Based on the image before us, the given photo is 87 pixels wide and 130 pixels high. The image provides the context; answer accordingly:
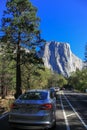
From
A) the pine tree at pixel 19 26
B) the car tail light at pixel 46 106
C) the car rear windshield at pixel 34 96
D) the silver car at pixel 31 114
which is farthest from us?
the pine tree at pixel 19 26

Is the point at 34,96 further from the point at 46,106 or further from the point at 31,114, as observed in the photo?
the point at 31,114

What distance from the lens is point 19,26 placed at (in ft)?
111

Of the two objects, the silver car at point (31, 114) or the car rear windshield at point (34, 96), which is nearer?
the silver car at point (31, 114)

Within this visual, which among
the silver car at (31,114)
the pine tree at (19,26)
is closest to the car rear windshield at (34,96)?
the silver car at (31,114)

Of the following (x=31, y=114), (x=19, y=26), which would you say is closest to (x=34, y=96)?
(x=31, y=114)

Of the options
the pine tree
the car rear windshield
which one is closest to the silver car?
the car rear windshield

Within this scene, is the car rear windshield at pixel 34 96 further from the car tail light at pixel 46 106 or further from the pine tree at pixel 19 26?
the pine tree at pixel 19 26

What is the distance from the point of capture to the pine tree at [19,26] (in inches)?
1334

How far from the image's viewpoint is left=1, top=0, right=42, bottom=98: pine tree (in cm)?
3388

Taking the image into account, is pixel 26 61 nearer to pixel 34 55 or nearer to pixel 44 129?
pixel 34 55

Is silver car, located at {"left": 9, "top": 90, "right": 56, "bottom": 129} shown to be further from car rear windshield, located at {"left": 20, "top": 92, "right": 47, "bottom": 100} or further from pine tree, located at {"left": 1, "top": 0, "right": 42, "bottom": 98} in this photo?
pine tree, located at {"left": 1, "top": 0, "right": 42, "bottom": 98}

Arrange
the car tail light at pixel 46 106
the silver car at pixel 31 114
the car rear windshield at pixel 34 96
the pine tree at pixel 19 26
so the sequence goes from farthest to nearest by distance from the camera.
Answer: the pine tree at pixel 19 26 < the car rear windshield at pixel 34 96 < the car tail light at pixel 46 106 < the silver car at pixel 31 114

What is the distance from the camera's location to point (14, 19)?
33.7 meters

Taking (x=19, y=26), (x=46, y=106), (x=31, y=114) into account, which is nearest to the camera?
(x=31, y=114)
